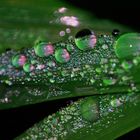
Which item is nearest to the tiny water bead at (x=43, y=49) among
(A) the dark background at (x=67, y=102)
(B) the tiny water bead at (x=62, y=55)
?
(B) the tiny water bead at (x=62, y=55)

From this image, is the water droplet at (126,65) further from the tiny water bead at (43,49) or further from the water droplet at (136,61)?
the tiny water bead at (43,49)

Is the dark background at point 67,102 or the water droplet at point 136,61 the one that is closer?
the water droplet at point 136,61

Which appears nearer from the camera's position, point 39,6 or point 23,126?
point 39,6

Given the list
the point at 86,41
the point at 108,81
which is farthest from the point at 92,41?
the point at 108,81

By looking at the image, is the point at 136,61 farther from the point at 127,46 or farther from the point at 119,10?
the point at 119,10

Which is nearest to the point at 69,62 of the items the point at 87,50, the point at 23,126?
the point at 87,50

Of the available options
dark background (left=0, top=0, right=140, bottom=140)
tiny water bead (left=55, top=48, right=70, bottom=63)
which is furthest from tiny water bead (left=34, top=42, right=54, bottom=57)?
dark background (left=0, top=0, right=140, bottom=140)

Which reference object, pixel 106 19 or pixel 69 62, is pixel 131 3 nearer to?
pixel 106 19
